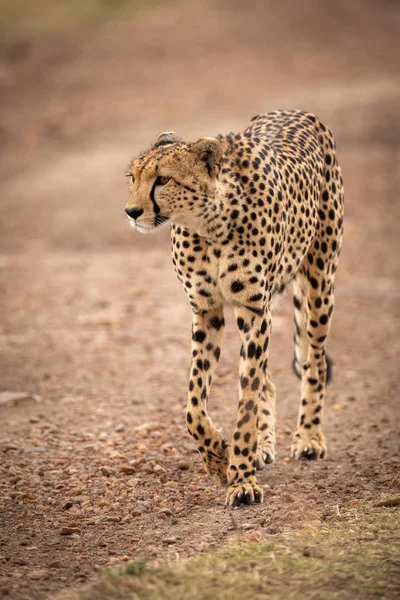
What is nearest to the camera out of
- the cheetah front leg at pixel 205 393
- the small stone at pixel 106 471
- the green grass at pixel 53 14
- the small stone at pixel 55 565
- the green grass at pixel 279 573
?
the green grass at pixel 279 573

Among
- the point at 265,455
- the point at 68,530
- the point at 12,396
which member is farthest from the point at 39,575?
the point at 12,396

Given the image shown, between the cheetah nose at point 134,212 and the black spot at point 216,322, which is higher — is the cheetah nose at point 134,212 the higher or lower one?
the higher one

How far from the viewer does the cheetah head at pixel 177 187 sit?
4.52 m

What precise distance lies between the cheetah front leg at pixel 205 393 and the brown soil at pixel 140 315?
0.24 metres

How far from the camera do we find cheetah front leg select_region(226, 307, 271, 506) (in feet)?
15.4

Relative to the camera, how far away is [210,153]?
464 cm

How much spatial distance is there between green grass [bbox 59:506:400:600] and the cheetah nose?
1.40m

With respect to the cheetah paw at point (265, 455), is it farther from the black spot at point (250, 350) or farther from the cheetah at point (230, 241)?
the black spot at point (250, 350)

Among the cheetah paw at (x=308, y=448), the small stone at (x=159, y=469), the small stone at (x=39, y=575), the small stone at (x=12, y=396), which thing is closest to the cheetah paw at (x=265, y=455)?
the cheetah paw at (x=308, y=448)

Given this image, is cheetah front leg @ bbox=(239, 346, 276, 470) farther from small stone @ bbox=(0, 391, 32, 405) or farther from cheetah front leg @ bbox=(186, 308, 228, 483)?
small stone @ bbox=(0, 391, 32, 405)

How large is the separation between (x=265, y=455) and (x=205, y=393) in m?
0.71

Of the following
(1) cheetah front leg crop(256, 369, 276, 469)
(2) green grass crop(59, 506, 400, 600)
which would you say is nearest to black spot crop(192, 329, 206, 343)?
(1) cheetah front leg crop(256, 369, 276, 469)

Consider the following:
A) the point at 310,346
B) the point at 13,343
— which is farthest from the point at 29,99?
the point at 310,346

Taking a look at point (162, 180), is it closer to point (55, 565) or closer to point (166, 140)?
point (166, 140)
